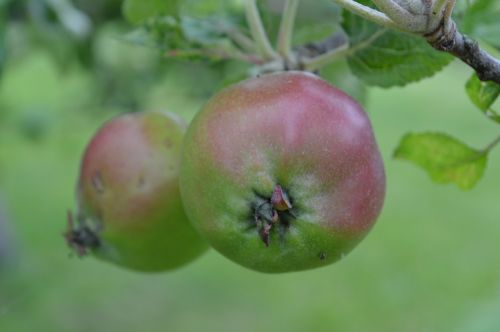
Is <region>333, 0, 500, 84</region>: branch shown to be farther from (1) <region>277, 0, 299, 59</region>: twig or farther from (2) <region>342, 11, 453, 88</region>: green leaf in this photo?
(1) <region>277, 0, 299, 59</region>: twig

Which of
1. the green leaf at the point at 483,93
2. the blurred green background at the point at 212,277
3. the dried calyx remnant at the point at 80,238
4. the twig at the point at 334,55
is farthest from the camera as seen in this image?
the blurred green background at the point at 212,277

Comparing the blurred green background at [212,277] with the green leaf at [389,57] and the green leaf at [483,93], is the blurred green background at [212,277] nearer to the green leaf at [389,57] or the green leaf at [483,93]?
the green leaf at [389,57]

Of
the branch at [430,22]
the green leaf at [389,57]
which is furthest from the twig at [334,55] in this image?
the branch at [430,22]

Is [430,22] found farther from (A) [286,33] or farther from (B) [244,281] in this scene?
(B) [244,281]

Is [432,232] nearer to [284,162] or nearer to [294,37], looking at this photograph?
[294,37]

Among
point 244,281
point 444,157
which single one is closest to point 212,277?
point 244,281
